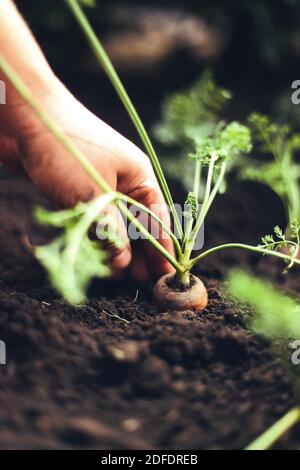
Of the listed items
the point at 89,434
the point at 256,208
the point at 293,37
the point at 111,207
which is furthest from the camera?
the point at 293,37

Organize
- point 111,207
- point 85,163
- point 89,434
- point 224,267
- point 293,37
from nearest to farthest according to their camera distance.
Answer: point 89,434 < point 85,163 < point 111,207 < point 224,267 < point 293,37

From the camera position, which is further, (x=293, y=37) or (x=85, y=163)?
(x=293, y=37)

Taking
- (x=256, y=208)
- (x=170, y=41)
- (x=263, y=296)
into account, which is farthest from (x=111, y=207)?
(x=170, y=41)

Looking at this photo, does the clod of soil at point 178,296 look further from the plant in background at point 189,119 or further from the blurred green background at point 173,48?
the blurred green background at point 173,48

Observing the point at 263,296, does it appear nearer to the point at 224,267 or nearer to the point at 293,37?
the point at 224,267

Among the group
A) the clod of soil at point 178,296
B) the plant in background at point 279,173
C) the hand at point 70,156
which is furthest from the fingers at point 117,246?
the plant in background at point 279,173

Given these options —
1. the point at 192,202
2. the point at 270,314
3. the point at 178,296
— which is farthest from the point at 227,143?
the point at 270,314

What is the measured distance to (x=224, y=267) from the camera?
1639mm

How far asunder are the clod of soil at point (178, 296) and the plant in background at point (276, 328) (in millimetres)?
148

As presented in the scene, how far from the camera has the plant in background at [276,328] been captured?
0.93 m

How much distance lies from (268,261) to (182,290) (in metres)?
0.52

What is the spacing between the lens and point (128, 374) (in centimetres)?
105

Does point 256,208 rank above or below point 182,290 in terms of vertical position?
above

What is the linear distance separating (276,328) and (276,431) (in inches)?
10.4
